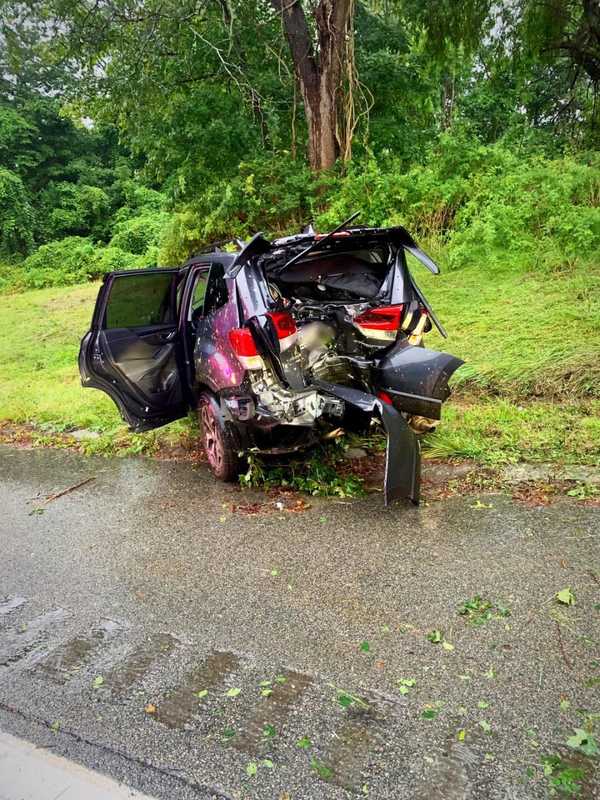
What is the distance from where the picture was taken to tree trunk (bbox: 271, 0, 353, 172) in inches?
418

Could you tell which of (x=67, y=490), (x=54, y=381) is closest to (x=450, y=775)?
(x=67, y=490)

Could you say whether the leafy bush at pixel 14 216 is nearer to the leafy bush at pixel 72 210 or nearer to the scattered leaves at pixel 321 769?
the leafy bush at pixel 72 210

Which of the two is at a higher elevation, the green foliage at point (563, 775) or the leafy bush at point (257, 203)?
the leafy bush at point (257, 203)

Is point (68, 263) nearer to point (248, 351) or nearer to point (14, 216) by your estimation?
point (14, 216)

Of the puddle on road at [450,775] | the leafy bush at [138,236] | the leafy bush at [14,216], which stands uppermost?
the leafy bush at [14,216]

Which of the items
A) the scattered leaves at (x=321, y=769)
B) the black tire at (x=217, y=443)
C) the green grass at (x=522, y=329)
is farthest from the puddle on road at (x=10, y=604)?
the green grass at (x=522, y=329)

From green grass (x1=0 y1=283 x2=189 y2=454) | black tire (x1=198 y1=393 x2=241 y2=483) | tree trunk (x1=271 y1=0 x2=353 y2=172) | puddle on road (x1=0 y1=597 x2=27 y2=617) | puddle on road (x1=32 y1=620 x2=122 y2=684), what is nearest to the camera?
puddle on road (x1=32 y1=620 x2=122 y2=684)

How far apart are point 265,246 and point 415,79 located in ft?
35.2

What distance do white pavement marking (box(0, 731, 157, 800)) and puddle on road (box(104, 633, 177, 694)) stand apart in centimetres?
41

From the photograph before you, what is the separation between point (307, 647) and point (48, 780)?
1.17 metres

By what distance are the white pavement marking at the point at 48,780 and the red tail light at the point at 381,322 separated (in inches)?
129

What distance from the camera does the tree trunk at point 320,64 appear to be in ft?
34.9

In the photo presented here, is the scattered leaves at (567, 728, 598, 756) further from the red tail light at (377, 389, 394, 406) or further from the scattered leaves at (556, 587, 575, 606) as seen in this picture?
the red tail light at (377, 389, 394, 406)

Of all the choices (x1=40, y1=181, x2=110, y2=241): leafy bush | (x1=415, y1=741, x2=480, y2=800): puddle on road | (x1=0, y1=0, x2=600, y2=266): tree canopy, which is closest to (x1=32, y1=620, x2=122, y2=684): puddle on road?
(x1=415, y1=741, x2=480, y2=800): puddle on road
